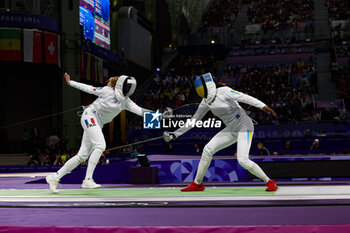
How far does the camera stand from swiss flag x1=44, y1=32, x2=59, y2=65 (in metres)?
19.7

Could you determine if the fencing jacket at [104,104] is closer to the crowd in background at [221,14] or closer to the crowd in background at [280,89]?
the crowd in background at [280,89]

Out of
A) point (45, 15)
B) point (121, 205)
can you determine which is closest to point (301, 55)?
point (45, 15)

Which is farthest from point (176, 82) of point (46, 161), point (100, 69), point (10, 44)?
point (46, 161)

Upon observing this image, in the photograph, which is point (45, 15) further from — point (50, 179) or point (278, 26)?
point (278, 26)

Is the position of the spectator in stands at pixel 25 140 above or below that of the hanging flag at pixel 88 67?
below

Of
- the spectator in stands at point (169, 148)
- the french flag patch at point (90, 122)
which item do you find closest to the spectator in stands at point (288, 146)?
the spectator in stands at point (169, 148)

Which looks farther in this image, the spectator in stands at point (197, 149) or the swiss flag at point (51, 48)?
the swiss flag at point (51, 48)

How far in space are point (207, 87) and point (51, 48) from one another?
14.4 metres

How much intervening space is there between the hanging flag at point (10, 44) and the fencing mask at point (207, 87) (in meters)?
14.0

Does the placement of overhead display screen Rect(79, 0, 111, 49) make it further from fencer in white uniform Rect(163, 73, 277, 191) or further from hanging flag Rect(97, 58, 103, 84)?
fencer in white uniform Rect(163, 73, 277, 191)

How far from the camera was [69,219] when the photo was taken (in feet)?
13.8

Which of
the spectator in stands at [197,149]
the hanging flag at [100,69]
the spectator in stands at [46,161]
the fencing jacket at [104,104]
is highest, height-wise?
the hanging flag at [100,69]

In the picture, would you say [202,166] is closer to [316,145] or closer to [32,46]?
[316,145]

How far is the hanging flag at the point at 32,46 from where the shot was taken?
19203mm
